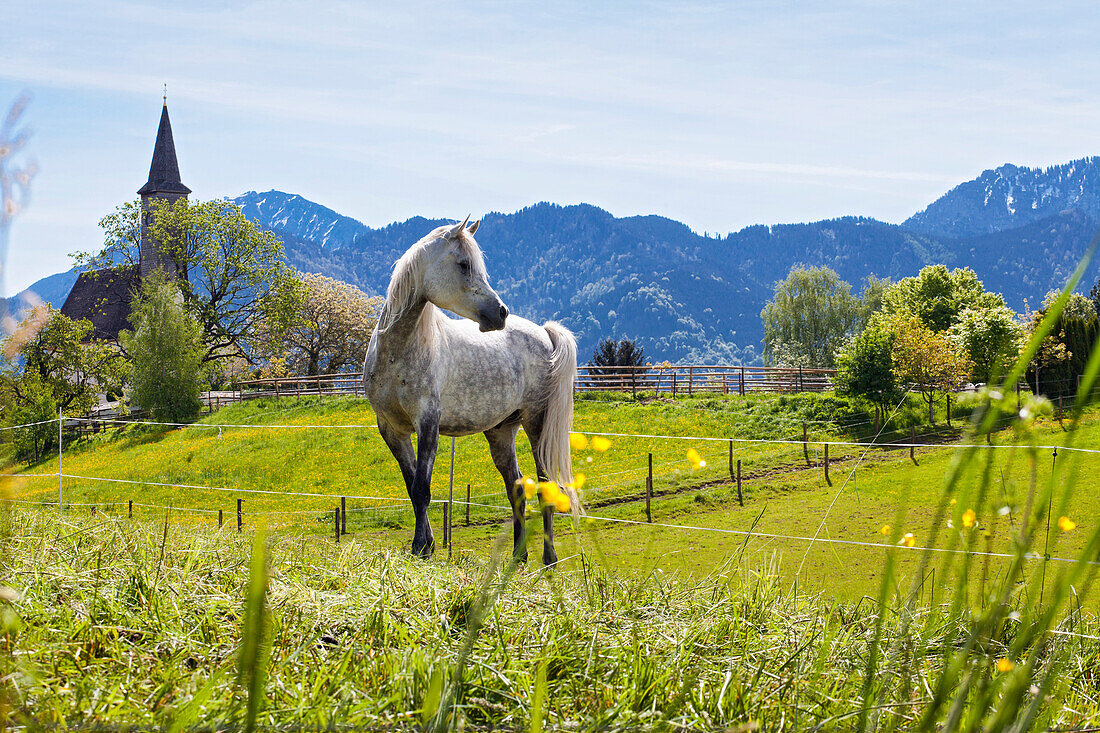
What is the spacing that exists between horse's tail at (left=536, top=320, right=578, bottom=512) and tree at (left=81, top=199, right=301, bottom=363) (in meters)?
30.7

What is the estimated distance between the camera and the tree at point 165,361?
25250 millimetres

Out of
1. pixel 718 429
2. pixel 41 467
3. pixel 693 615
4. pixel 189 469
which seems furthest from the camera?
pixel 41 467

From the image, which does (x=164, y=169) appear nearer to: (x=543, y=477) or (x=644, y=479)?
(x=644, y=479)

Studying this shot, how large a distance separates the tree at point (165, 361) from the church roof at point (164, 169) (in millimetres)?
37061

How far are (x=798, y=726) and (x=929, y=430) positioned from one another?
19.9m

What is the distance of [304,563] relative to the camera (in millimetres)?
2289

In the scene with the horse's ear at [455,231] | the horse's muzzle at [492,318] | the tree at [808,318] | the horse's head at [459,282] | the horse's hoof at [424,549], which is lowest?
the horse's hoof at [424,549]

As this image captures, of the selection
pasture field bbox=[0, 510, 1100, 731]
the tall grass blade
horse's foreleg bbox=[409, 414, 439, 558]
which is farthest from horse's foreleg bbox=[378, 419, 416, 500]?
the tall grass blade

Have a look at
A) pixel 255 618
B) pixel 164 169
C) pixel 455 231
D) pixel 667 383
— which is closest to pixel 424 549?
pixel 455 231

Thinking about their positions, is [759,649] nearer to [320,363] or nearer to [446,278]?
[446,278]

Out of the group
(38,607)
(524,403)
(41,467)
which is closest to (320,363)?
(41,467)

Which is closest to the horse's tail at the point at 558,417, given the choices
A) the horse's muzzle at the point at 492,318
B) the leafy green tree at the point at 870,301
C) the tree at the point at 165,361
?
the horse's muzzle at the point at 492,318

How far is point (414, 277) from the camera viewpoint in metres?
3.92

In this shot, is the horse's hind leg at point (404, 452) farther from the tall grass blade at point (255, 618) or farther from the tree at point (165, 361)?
the tree at point (165, 361)
